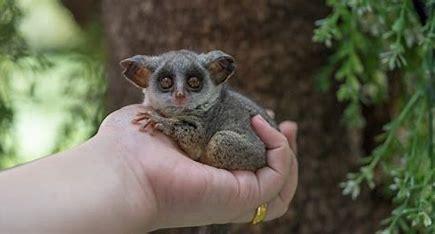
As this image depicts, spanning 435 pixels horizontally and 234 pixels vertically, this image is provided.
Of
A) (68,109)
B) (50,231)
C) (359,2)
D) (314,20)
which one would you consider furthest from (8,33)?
(50,231)

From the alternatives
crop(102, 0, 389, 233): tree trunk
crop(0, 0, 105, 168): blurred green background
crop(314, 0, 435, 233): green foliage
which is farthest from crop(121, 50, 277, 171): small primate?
crop(0, 0, 105, 168): blurred green background

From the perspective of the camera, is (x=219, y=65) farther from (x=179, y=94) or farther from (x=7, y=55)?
(x=7, y=55)

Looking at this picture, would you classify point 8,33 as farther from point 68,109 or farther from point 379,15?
point 379,15

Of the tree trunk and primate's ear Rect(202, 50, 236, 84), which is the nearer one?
primate's ear Rect(202, 50, 236, 84)

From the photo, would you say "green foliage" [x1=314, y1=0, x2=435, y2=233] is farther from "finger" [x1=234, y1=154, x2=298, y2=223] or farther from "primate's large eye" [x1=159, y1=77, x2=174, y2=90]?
"primate's large eye" [x1=159, y1=77, x2=174, y2=90]

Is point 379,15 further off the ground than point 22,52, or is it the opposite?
point 379,15

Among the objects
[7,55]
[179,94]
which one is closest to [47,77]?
[7,55]
